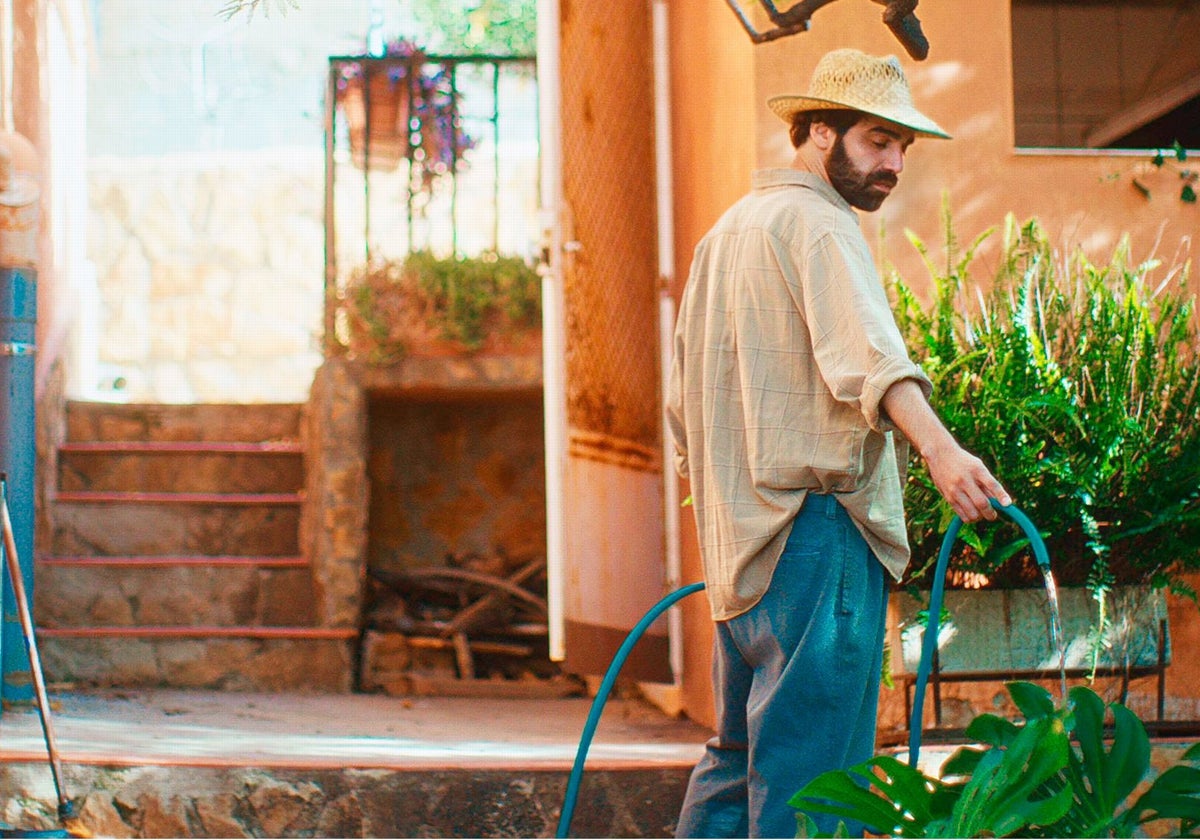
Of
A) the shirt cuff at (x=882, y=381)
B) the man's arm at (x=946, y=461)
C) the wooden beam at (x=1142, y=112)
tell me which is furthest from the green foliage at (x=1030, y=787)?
the wooden beam at (x=1142, y=112)

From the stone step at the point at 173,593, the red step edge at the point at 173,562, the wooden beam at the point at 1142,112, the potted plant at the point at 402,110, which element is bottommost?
the stone step at the point at 173,593

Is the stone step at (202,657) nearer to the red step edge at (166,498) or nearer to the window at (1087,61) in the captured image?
the red step edge at (166,498)

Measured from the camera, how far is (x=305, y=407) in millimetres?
7117

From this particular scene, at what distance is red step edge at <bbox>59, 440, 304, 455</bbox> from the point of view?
6.84m

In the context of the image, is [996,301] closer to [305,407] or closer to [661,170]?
[661,170]

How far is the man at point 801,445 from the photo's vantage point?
2434 millimetres

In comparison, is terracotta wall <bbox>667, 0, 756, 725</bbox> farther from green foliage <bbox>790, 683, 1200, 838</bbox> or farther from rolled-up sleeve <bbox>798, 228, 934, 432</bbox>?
green foliage <bbox>790, 683, 1200, 838</bbox>

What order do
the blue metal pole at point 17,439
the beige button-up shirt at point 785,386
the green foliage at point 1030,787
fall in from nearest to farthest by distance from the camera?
the green foliage at point 1030,787 < the beige button-up shirt at point 785,386 < the blue metal pole at point 17,439

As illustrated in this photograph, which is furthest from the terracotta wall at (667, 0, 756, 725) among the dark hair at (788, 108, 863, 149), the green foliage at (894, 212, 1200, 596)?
the dark hair at (788, 108, 863, 149)

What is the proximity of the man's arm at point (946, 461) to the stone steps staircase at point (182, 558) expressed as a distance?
4.14 m

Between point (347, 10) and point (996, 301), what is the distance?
673 centimetres

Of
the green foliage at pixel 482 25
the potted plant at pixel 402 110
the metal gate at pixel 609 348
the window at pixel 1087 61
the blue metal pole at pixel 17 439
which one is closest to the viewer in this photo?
the blue metal pole at pixel 17 439

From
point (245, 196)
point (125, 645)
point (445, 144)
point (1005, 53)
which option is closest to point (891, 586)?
point (1005, 53)

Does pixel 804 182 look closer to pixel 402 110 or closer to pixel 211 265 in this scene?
pixel 402 110
